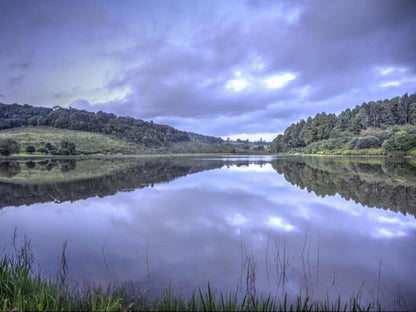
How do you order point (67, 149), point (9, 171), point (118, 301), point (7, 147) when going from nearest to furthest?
point (118, 301) < point (9, 171) < point (7, 147) < point (67, 149)

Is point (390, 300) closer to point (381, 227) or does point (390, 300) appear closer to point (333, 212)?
point (381, 227)

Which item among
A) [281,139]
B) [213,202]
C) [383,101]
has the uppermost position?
[383,101]

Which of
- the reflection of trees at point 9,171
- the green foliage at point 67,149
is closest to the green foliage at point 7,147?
the green foliage at point 67,149

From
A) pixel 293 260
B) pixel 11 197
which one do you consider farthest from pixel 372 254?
pixel 11 197

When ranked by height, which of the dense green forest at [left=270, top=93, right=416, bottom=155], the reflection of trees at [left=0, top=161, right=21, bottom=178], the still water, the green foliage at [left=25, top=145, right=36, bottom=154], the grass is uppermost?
the dense green forest at [left=270, top=93, right=416, bottom=155]

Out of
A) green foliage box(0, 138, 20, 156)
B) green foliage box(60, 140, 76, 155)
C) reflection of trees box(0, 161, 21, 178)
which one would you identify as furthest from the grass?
green foliage box(60, 140, 76, 155)

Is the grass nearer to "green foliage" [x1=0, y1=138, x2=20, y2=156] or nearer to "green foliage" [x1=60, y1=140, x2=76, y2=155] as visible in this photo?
"green foliage" [x1=0, y1=138, x2=20, y2=156]

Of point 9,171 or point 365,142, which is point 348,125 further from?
point 9,171

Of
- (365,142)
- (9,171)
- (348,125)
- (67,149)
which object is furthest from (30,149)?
(348,125)

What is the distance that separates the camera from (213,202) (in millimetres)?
14453

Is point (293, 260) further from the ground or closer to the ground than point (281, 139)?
closer to the ground

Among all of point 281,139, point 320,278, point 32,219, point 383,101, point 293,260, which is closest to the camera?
point 320,278

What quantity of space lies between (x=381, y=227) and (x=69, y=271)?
1078 centimetres

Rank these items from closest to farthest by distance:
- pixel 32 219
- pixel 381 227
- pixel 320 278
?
pixel 320 278, pixel 381 227, pixel 32 219
